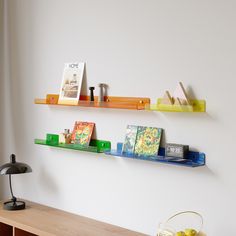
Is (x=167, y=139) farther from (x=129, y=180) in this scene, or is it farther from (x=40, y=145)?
(x=40, y=145)

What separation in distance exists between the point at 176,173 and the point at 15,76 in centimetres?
147

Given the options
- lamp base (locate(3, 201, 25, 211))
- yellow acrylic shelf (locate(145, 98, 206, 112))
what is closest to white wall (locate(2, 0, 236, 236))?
yellow acrylic shelf (locate(145, 98, 206, 112))

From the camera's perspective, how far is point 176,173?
2227 millimetres

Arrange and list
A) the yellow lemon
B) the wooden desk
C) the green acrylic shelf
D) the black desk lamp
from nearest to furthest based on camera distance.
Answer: the yellow lemon, the wooden desk, the green acrylic shelf, the black desk lamp

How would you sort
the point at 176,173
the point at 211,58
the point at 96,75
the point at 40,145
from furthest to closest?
1. the point at 40,145
2. the point at 96,75
3. the point at 176,173
4. the point at 211,58

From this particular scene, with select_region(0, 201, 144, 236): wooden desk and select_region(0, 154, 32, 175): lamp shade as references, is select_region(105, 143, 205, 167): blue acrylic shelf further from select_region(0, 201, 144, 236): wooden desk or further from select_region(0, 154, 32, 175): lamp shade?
select_region(0, 154, 32, 175): lamp shade

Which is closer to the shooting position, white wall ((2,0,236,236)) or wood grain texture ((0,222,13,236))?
white wall ((2,0,236,236))

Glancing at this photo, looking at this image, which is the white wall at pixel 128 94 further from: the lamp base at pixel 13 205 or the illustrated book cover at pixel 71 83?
the lamp base at pixel 13 205

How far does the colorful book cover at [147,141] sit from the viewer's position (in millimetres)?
2258

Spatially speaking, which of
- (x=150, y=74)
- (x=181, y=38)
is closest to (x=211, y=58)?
(x=181, y=38)

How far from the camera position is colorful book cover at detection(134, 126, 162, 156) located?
7.41ft

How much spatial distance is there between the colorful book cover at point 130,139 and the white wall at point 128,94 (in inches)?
Result: 1.9

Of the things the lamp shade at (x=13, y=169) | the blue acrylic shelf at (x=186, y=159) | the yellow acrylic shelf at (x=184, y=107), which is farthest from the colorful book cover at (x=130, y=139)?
the lamp shade at (x=13, y=169)

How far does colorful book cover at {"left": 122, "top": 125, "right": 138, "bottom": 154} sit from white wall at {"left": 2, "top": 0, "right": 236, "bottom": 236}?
0.05 m
